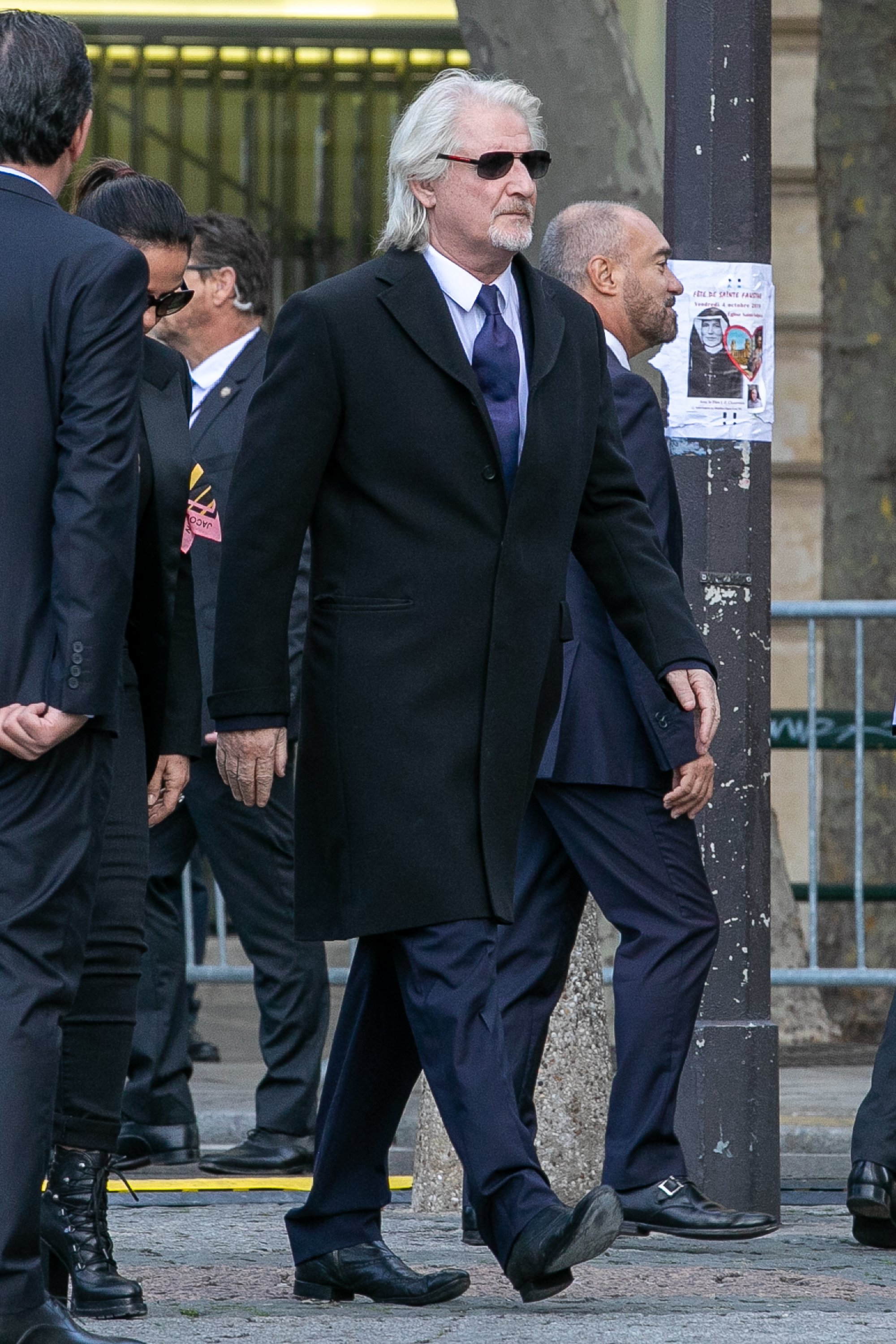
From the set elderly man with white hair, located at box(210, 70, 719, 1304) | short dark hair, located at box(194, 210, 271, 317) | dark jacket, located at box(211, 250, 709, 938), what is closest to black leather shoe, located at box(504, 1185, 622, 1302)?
elderly man with white hair, located at box(210, 70, 719, 1304)

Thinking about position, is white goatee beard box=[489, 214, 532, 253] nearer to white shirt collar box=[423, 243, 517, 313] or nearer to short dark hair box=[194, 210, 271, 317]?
white shirt collar box=[423, 243, 517, 313]

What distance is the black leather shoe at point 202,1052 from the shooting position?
8.16m

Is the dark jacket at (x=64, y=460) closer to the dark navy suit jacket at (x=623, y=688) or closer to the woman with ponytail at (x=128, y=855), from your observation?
the woman with ponytail at (x=128, y=855)

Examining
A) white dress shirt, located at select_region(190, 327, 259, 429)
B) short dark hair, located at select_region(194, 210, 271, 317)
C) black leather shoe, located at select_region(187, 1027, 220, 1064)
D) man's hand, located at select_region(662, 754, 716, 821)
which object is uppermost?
short dark hair, located at select_region(194, 210, 271, 317)

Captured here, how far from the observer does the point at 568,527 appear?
439 cm

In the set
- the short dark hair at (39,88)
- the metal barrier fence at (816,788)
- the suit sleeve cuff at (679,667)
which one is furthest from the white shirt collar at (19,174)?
the metal barrier fence at (816,788)

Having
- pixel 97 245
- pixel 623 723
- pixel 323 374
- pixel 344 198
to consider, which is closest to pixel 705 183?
pixel 623 723

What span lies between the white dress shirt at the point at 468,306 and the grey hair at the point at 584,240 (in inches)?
37.8

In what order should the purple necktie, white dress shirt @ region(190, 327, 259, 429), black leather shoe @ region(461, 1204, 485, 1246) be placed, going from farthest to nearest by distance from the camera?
white dress shirt @ region(190, 327, 259, 429) → black leather shoe @ region(461, 1204, 485, 1246) → the purple necktie

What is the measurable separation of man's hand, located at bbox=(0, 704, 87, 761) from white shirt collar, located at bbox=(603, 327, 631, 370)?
6.48 ft

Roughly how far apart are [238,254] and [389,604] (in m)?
2.66

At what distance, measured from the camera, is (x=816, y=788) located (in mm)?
8117

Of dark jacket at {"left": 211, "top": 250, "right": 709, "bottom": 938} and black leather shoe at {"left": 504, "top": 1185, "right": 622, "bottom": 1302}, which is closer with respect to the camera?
black leather shoe at {"left": 504, "top": 1185, "right": 622, "bottom": 1302}

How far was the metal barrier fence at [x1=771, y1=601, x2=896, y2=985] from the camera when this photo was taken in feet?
24.9
